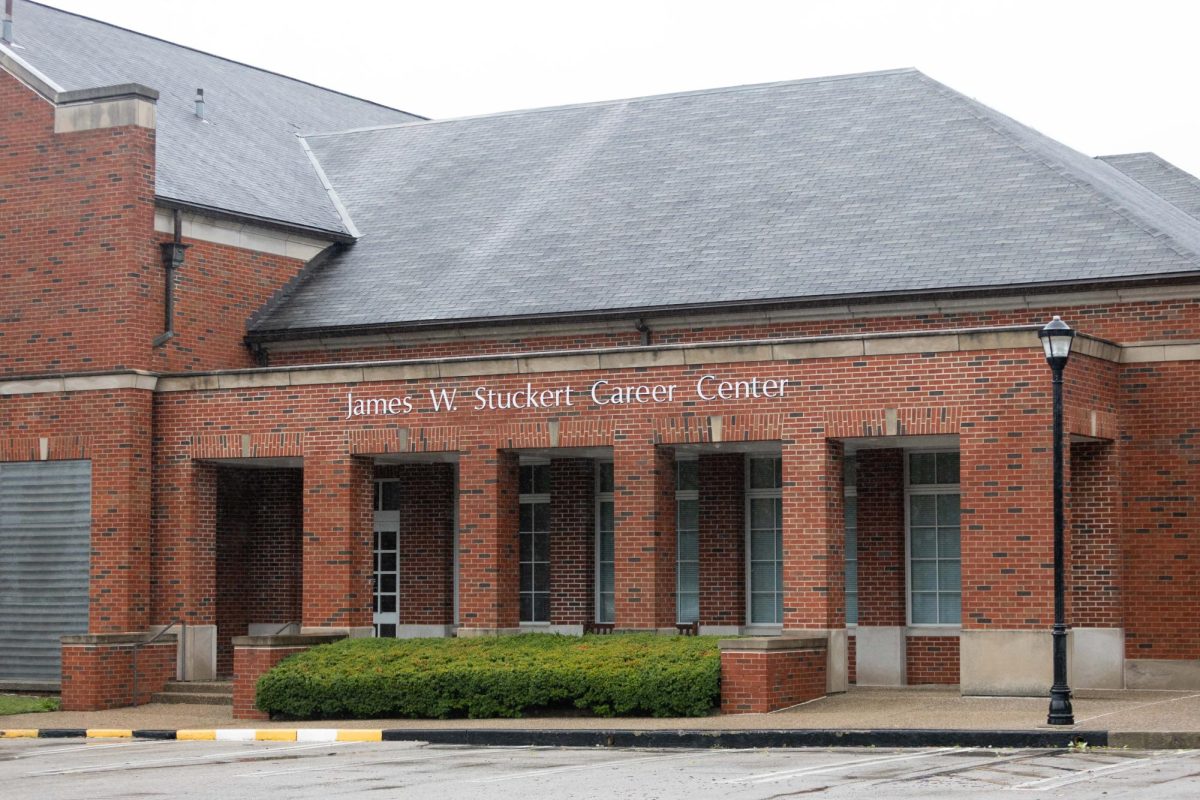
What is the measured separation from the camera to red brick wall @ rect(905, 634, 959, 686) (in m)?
25.1

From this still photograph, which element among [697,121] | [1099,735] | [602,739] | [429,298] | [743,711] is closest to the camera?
[1099,735]

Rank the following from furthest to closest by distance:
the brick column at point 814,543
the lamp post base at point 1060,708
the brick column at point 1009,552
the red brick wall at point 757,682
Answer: the brick column at point 814,543, the brick column at point 1009,552, the red brick wall at point 757,682, the lamp post base at point 1060,708

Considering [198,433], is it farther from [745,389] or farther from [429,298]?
[745,389]

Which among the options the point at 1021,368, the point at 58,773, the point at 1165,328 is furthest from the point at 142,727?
the point at 1165,328

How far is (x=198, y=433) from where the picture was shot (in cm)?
2742

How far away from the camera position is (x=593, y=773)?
15.9 m

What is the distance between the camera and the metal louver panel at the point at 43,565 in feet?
90.3

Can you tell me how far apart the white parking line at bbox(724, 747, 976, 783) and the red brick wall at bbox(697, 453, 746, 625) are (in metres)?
9.19

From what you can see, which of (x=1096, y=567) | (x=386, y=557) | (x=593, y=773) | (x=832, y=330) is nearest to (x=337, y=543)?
(x=386, y=557)

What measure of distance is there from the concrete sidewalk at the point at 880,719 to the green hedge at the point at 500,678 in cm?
24

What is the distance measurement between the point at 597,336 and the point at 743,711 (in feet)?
26.5

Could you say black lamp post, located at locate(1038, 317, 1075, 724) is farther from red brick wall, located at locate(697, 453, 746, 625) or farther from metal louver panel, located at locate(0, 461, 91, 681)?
metal louver panel, located at locate(0, 461, 91, 681)

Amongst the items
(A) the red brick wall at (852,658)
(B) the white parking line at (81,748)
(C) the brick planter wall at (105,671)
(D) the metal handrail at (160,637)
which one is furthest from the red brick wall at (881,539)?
(C) the brick planter wall at (105,671)

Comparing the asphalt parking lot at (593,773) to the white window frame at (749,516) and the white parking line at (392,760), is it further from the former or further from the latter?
the white window frame at (749,516)
